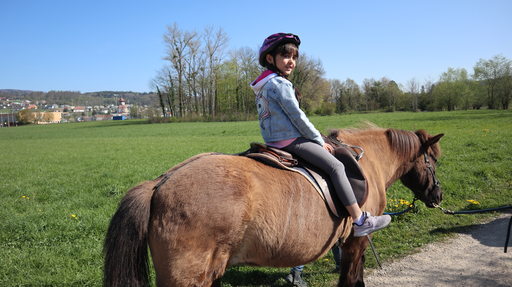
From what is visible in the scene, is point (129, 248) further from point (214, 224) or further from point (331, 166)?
point (331, 166)

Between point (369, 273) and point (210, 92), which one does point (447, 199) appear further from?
point (210, 92)

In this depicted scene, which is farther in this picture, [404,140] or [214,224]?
[404,140]

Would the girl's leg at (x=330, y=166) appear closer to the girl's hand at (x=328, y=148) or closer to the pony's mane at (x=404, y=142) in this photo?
the girl's hand at (x=328, y=148)

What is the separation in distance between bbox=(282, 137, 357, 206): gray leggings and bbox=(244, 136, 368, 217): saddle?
7cm

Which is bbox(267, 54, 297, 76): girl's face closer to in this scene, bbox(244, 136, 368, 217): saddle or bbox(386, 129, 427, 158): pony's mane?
bbox(244, 136, 368, 217): saddle

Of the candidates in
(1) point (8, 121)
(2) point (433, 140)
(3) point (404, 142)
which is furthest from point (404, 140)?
(1) point (8, 121)

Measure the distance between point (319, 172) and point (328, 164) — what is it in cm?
14

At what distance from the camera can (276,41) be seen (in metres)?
2.74

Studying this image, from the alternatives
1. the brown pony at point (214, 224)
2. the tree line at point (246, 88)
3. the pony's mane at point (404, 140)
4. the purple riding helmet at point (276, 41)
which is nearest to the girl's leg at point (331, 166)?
the brown pony at point (214, 224)

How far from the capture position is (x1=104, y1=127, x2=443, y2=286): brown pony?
2.00 m

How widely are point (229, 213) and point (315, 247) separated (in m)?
1.01

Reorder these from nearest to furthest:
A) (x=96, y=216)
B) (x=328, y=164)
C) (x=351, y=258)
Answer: (x=328, y=164)
(x=351, y=258)
(x=96, y=216)

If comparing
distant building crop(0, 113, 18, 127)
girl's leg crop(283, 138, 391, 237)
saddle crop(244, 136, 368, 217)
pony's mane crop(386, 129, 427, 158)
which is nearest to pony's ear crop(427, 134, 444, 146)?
pony's mane crop(386, 129, 427, 158)

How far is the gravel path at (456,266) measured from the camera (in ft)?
12.9
